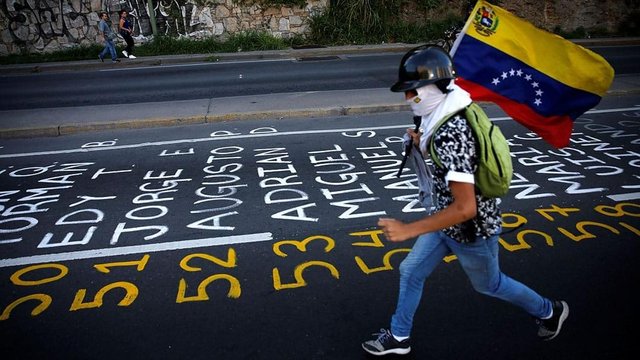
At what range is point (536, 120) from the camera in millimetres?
3609

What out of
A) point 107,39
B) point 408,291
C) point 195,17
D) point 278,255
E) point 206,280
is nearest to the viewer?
point 408,291

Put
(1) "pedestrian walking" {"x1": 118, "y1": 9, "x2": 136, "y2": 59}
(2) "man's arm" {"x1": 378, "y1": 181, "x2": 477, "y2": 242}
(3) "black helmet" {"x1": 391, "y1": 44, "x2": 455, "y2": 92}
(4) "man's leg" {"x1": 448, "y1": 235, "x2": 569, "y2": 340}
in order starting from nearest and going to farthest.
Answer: (2) "man's arm" {"x1": 378, "y1": 181, "x2": 477, "y2": 242} → (3) "black helmet" {"x1": 391, "y1": 44, "x2": 455, "y2": 92} → (4) "man's leg" {"x1": 448, "y1": 235, "x2": 569, "y2": 340} → (1) "pedestrian walking" {"x1": 118, "y1": 9, "x2": 136, "y2": 59}

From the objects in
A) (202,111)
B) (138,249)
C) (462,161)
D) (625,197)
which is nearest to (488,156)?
(462,161)

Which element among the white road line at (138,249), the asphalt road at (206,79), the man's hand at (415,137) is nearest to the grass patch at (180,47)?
the asphalt road at (206,79)

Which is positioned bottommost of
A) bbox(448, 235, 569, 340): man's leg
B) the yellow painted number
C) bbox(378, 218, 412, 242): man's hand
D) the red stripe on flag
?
the yellow painted number

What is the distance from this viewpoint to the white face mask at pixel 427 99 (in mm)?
2545

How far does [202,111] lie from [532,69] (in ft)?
24.7

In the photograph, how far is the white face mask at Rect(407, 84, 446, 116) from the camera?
254 cm

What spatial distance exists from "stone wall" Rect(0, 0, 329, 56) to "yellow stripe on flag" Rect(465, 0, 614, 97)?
60.2 ft

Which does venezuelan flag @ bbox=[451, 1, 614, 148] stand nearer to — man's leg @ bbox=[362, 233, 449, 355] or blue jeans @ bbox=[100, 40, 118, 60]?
man's leg @ bbox=[362, 233, 449, 355]

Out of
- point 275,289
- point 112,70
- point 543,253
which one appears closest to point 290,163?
point 275,289

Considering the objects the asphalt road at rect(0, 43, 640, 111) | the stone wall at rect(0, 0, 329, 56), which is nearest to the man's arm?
the asphalt road at rect(0, 43, 640, 111)

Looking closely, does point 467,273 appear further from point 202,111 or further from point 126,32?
point 126,32

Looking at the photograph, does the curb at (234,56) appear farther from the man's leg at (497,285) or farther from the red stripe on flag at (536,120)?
the man's leg at (497,285)
